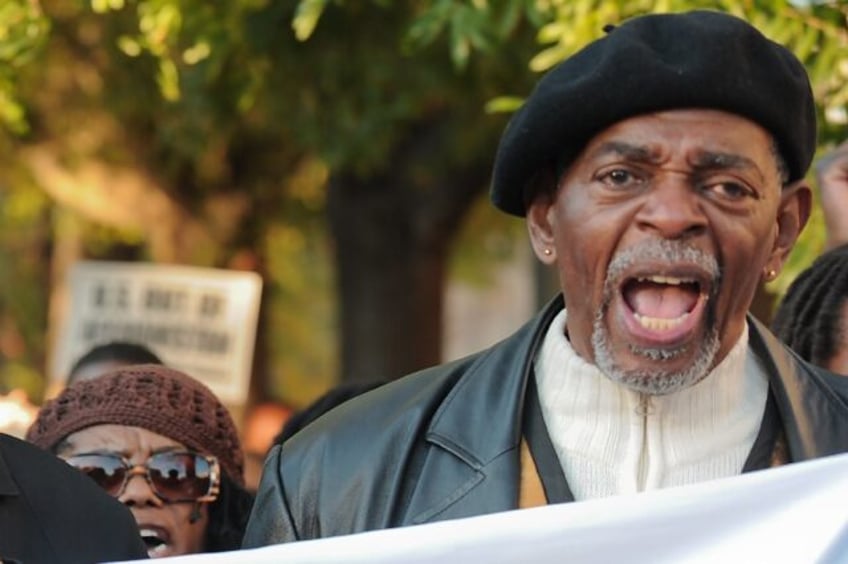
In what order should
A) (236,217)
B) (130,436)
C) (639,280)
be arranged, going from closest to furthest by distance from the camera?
(639,280) < (130,436) < (236,217)

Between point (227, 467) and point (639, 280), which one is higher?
point (639, 280)

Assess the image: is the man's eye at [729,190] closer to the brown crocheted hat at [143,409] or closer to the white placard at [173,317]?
the brown crocheted hat at [143,409]

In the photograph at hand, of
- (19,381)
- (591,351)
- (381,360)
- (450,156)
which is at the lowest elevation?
(19,381)

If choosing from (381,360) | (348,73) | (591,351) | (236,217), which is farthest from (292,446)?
(236,217)

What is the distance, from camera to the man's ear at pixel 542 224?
3.58 metres

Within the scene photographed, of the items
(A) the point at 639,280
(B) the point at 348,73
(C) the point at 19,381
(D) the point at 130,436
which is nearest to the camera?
(A) the point at 639,280

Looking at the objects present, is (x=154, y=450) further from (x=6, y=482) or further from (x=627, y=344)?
(x=627, y=344)

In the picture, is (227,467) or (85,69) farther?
(85,69)

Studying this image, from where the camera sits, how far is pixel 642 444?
344 centimetres

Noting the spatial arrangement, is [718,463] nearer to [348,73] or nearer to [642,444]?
[642,444]

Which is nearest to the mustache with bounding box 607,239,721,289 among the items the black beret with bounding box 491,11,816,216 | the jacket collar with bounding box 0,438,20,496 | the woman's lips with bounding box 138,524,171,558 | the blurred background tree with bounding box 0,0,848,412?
the black beret with bounding box 491,11,816,216

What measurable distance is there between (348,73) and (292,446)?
6193mm

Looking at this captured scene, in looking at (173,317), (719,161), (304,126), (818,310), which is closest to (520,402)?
(719,161)

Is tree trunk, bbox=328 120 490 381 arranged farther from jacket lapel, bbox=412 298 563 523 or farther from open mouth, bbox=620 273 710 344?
open mouth, bbox=620 273 710 344
